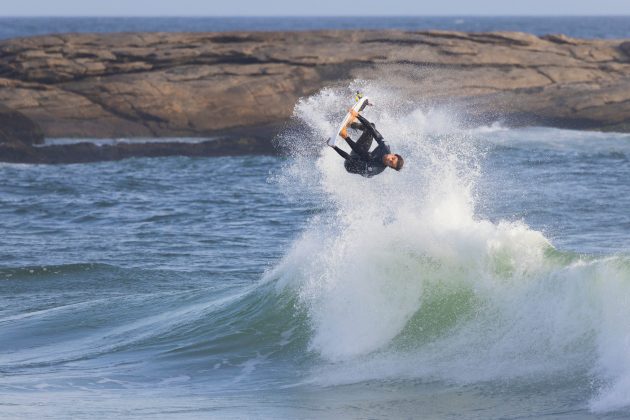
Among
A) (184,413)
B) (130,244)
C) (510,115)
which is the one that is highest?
(510,115)

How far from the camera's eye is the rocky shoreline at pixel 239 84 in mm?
36781

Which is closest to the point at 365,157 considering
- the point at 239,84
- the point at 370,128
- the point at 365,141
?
the point at 365,141

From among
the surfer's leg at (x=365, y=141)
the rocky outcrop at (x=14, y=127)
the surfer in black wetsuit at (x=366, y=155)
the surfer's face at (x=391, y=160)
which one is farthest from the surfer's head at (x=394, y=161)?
the rocky outcrop at (x=14, y=127)

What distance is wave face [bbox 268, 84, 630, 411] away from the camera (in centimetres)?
1181

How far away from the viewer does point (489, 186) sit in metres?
27.5

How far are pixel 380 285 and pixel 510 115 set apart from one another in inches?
949

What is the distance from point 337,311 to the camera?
1420cm

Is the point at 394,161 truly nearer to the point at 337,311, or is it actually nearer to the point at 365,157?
the point at 365,157

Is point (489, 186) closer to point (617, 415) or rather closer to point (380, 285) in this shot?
point (380, 285)

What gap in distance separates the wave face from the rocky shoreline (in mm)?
19849

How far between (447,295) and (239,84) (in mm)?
24555

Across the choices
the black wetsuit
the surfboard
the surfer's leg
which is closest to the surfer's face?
the black wetsuit

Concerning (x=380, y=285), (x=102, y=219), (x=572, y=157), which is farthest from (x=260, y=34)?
(x=380, y=285)

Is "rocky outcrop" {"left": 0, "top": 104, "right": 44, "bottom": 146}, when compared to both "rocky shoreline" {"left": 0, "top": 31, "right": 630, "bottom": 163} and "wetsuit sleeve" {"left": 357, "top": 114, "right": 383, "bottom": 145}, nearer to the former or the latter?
"rocky shoreline" {"left": 0, "top": 31, "right": 630, "bottom": 163}
